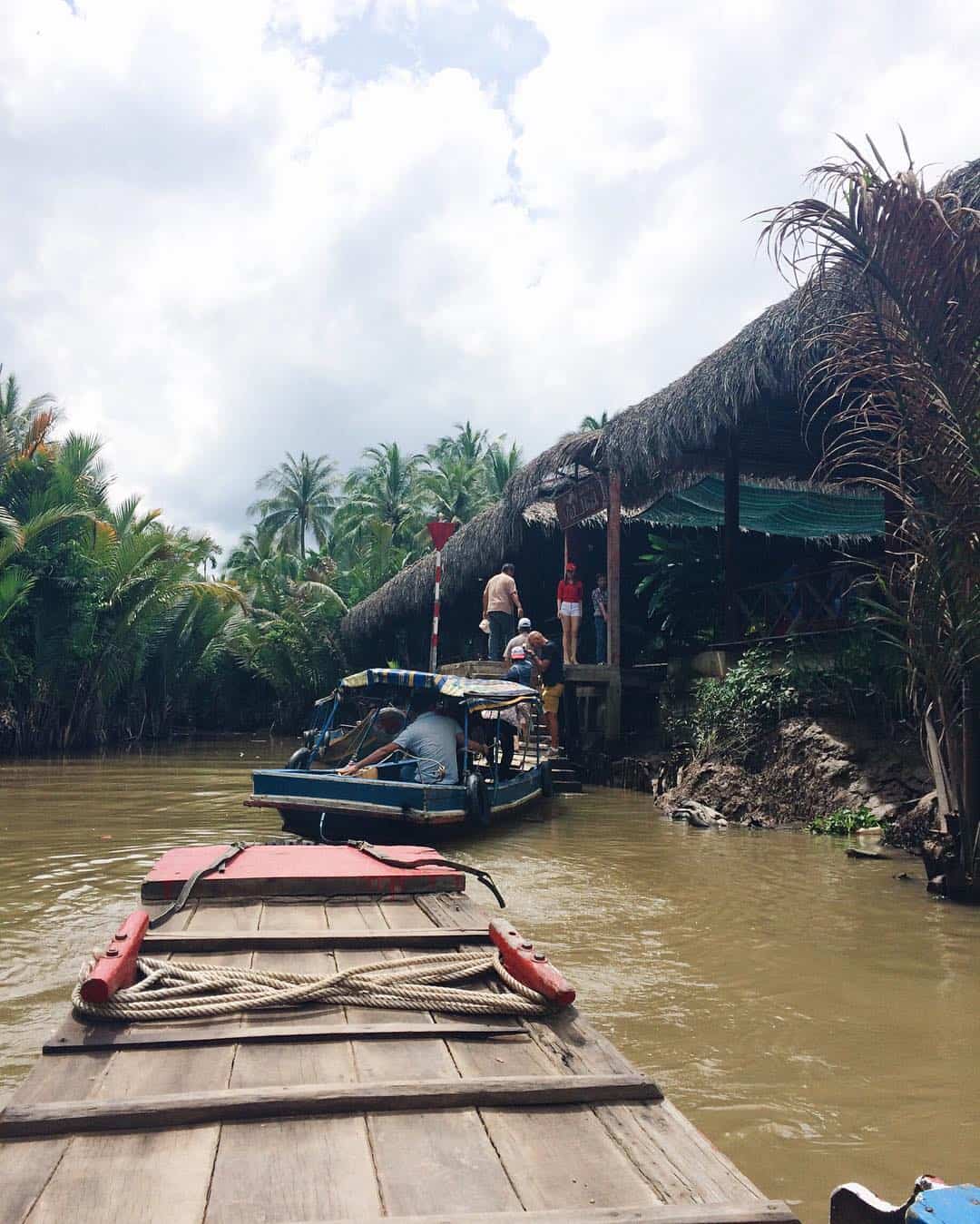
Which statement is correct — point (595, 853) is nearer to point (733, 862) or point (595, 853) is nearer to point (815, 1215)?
point (733, 862)

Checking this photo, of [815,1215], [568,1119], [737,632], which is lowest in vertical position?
[815,1215]

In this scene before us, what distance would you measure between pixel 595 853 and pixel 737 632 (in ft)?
16.5

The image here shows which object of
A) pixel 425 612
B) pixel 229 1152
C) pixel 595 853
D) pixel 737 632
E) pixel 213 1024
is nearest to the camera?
pixel 229 1152

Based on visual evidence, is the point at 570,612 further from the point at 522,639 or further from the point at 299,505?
the point at 299,505

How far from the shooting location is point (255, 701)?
34.1 m

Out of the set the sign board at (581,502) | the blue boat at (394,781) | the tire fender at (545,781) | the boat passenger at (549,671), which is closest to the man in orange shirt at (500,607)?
the sign board at (581,502)

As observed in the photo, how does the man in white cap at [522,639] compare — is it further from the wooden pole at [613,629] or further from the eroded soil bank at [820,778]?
the eroded soil bank at [820,778]

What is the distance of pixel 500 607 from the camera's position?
14.9 m

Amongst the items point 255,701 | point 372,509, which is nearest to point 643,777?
point 255,701

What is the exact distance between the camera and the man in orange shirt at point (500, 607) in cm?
1488

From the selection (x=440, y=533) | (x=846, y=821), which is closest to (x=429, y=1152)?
(x=846, y=821)

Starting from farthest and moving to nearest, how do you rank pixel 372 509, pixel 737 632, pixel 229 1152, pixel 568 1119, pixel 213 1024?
pixel 372 509, pixel 737 632, pixel 213 1024, pixel 568 1119, pixel 229 1152

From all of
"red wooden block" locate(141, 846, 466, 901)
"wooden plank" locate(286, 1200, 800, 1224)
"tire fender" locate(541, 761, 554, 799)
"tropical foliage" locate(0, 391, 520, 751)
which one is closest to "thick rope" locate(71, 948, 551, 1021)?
"wooden plank" locate(286, 1200, 800, 1224)

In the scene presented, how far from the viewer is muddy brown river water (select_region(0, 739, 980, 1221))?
3264 mm
